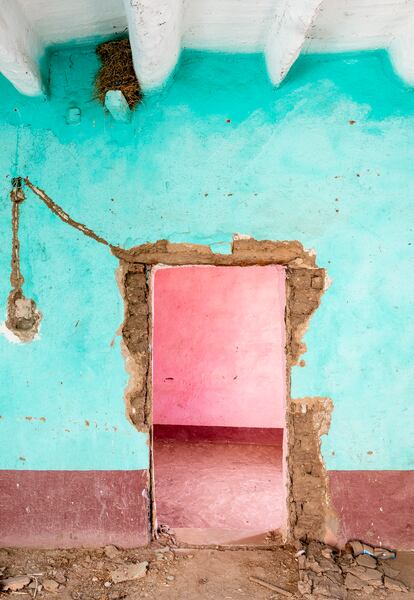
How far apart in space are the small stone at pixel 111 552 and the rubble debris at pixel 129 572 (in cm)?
13

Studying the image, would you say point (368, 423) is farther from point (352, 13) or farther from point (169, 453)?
point (169, 453)

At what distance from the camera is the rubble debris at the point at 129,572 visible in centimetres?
317

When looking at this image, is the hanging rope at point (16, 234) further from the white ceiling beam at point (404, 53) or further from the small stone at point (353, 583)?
the small stone at point (353, 583)

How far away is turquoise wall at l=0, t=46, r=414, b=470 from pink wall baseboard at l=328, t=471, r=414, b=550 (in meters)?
0.15

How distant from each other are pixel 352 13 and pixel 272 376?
463 centimetres

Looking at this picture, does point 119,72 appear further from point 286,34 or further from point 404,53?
point 404,53

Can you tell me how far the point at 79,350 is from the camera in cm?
354

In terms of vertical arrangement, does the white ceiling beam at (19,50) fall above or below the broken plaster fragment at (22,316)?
above

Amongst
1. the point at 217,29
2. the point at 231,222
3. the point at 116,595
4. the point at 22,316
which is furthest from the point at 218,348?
the point at 217,29

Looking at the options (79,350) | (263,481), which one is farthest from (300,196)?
(263,481)

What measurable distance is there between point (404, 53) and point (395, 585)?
11.4ft

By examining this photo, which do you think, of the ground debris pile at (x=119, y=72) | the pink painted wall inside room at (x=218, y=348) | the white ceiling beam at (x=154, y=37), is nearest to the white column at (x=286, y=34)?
the white ceiling beam at (x=154, y=37)

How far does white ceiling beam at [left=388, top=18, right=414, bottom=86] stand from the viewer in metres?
3.24

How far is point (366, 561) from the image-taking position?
10.7 feet
